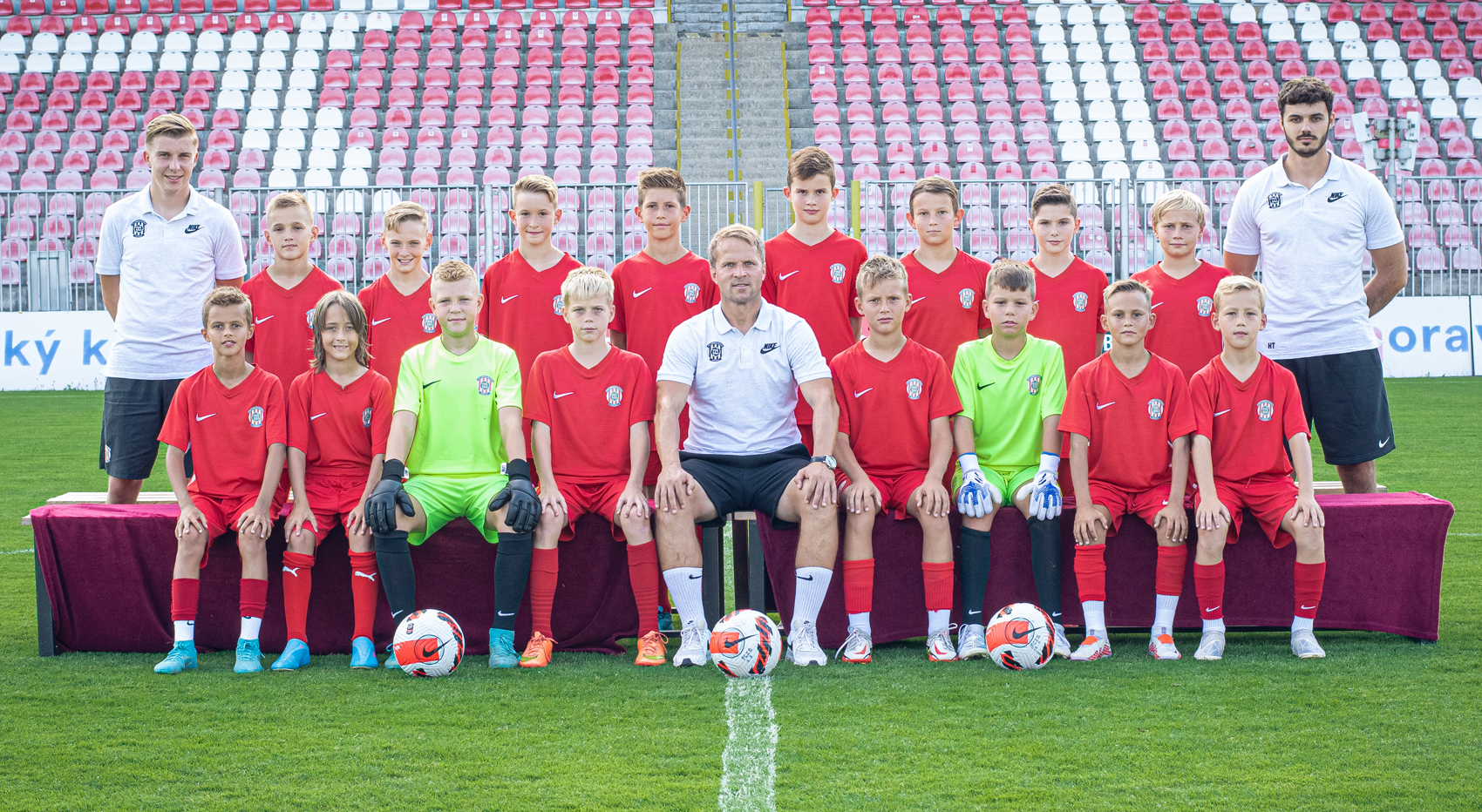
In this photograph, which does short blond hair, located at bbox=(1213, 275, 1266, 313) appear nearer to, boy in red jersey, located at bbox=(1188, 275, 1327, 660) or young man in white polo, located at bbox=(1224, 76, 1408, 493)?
boy in red jersey, located at bbox=(1188, 275, 1327, 660)

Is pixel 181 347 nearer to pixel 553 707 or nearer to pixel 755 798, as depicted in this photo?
pixel 553 707

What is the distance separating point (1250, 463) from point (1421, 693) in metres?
0.94

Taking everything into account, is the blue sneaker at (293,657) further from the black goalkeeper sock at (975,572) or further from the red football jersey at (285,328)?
the black goalkeeper sock at (975,572)

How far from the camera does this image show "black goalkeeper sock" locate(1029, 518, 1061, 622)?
4312 millimetres

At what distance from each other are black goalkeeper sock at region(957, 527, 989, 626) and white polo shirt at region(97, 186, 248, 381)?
3.06 m

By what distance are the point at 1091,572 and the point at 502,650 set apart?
2.00m

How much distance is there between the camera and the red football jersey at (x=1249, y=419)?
4.34 meters

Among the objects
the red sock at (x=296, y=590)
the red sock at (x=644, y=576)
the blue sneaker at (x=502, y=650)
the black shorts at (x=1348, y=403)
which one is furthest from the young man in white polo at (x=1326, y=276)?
the red sock at (x=296, y=590)

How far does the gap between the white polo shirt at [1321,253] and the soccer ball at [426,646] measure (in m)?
3.15

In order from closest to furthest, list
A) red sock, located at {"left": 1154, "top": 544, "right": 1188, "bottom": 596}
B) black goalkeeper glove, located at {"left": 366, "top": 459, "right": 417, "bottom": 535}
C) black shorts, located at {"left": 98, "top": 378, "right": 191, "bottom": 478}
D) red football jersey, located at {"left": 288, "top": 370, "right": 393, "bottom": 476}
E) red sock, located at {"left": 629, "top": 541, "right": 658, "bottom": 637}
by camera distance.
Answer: black goalkeeper glove, located at {"left": 366, "top": 459, "right": 417, "bottom": 535}, red sock, located at {"left": 1154, "top": 544, "right": 1188, "bottom": 596}, red sock, located at {"left": 629, "top": 541, "right": 658, "bottom": 637}, red football jersey, located at {"left": 288, "top": 370, "right": 393, "bottom": 476}, black shorts, located at {"left": 98, "top": 378, "right": 191, "bottom": 478}

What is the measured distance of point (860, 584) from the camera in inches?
169

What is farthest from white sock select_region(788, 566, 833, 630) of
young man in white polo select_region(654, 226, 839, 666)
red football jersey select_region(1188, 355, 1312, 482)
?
red football jersey select_region(1188, 355, 1312, 482)

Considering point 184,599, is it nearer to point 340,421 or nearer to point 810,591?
point 340,421

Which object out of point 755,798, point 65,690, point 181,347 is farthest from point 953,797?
point 181,347
